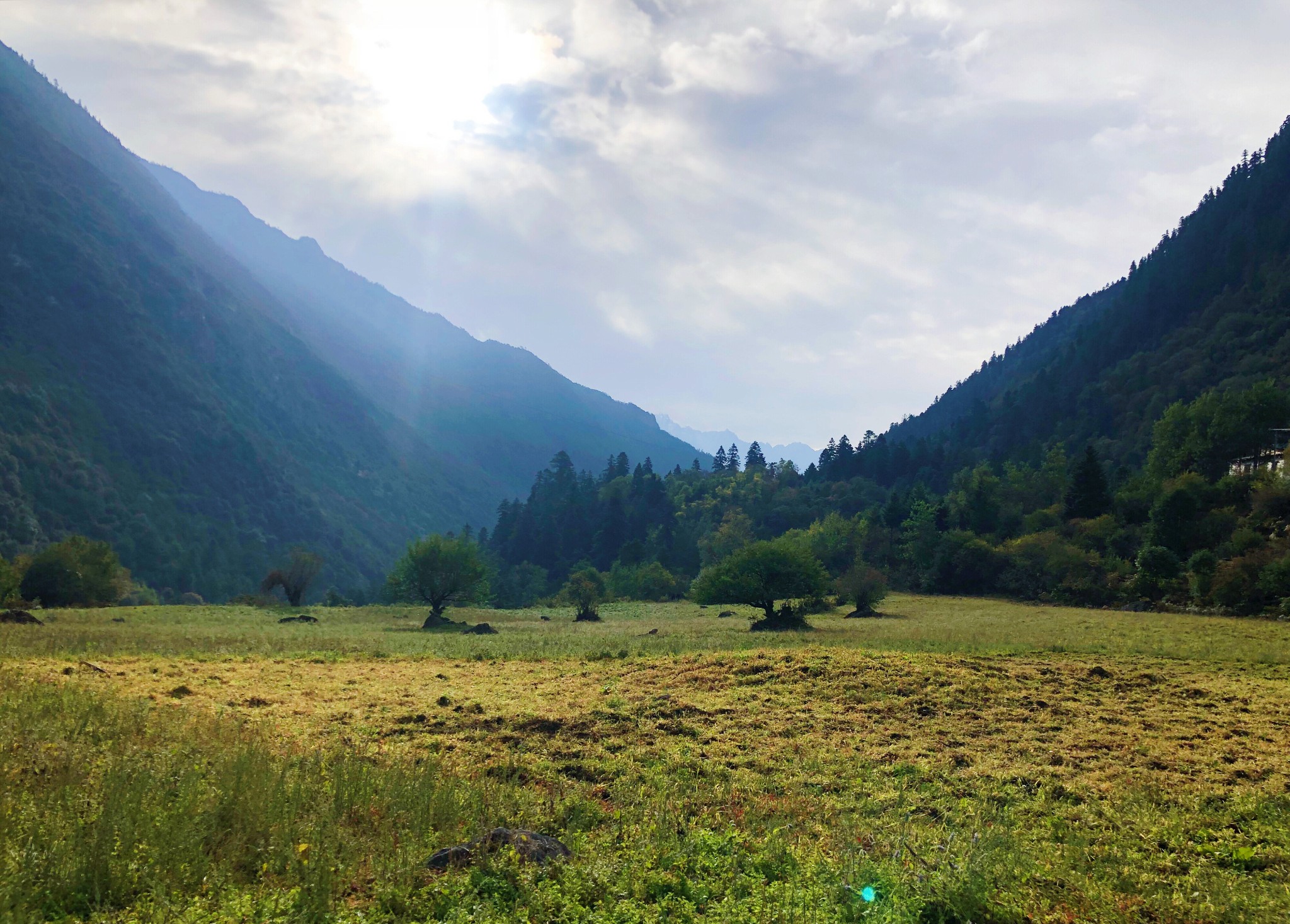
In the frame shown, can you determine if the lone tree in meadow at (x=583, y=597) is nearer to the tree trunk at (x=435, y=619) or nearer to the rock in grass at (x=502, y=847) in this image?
the tree trunk at (x=435, y=619)

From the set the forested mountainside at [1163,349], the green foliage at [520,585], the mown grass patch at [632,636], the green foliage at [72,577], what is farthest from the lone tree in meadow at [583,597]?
the forested mountainside at [1163,349]

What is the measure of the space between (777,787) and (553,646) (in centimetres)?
2379

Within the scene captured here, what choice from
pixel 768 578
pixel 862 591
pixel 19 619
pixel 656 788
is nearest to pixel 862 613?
pixel 862 591

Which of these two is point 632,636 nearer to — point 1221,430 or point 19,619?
point 19,619

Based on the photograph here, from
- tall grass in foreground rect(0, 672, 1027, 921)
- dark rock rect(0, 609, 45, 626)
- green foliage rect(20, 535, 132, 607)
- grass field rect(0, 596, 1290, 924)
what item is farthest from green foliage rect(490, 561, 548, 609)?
tall grass in foreground rect(0, 672, 1027, 921)

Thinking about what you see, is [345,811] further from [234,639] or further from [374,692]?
[234,639]

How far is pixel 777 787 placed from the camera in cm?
1197

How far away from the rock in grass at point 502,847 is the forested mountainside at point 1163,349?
501 feet

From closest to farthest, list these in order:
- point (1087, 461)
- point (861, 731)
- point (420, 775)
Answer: point (420, 775), point (861, 731), point (1087, 461)

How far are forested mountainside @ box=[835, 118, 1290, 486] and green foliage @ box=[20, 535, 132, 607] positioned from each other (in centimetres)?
15126

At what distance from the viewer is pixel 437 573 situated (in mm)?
63188

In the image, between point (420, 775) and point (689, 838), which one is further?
point (420, 775)

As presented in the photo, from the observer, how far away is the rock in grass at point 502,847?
25.0 feet

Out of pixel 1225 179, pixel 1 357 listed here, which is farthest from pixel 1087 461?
pixel 1 357
